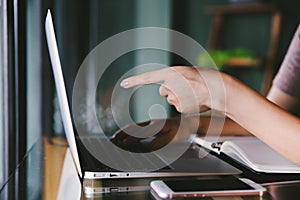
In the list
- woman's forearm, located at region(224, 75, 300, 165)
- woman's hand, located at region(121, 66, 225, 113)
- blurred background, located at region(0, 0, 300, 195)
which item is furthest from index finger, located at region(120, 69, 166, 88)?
blurred background, located at region(0, 0, 300, 195)

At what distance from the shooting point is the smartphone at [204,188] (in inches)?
29.7

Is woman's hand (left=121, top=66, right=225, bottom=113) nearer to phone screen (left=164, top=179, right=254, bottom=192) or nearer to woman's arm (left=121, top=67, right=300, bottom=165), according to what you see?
woman's arm (left=121, top=67, right=300, bottom=165)

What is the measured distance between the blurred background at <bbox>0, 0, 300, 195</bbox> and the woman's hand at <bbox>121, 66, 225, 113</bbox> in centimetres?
60

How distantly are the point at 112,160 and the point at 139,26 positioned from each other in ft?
8.39

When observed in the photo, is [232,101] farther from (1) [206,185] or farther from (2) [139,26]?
(2) [139,26]

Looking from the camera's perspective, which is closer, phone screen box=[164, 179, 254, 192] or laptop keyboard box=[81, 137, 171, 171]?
phone screen box=[164, 179, 254, 192]

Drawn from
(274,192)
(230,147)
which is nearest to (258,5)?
(230,147)

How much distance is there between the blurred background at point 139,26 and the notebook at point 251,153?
541 mm

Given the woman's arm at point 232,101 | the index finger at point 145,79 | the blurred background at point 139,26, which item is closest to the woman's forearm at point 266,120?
the woman's arm at point 232,101

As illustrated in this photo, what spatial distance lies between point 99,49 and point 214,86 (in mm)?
1980

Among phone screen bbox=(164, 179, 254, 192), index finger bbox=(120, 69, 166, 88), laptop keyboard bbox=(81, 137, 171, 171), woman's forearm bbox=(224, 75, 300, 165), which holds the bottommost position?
laptop keyboard bbox=(81, 137, 171, 171)

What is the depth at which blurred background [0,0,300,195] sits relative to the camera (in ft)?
5.55

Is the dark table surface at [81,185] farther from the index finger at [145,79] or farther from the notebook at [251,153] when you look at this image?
the index finger at [145,79]

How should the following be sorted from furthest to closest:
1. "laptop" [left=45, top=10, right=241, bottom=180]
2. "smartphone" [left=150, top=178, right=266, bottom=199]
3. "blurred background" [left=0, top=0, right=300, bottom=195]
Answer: "blurred background" [left=0, top=0, right=300, bottom=195] < "laptop" [left=45, top=10, right=241, bottom=180] < "smartphone" [left=150, top=178, right=266, bottom=199]
